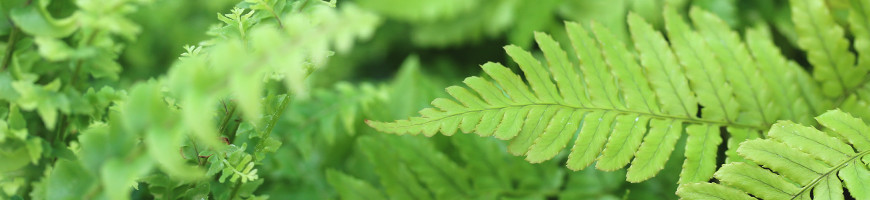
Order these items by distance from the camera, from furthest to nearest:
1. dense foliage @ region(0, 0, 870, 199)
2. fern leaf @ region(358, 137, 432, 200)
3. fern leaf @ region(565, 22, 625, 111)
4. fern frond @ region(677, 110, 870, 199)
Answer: fern leaf @ region(358, 137, 432, 200), fern leaf @ region(565, 22, 625, 111), fern frond @ region(677, 110, 870, 199), dense foliage @ region(0, 0, 870, 199)

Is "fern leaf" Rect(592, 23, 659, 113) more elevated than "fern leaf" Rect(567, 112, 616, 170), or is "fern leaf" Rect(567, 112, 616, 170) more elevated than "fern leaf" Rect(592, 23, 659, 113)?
"fern leaf" Rect(592, 23, 659, 113)

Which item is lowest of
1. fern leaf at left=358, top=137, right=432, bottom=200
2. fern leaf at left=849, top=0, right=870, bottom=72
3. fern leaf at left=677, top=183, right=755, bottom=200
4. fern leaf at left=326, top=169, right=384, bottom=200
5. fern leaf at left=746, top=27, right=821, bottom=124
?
fern leaf at left=326, top=169, right=384, bottom=200

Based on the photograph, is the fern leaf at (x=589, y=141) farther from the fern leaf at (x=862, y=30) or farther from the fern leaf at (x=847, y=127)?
the fern leaf at (x=862, y=30)

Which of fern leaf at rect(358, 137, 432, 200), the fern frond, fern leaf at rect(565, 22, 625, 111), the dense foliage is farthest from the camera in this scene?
fern leaf at rect(358, 137, 432, 200)

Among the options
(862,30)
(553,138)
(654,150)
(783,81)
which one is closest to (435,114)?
(553,138)

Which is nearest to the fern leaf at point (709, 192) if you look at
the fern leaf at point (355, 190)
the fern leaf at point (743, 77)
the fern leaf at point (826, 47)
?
the fern leaf at point (743, 77)

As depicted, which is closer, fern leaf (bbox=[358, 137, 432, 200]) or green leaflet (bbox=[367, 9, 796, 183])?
green leaflet (bbox=[367, 9, 796, 183])

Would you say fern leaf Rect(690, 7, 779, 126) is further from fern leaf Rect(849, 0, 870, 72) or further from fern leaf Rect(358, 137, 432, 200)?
fern leaf Rect(358, 137, 432, 200)

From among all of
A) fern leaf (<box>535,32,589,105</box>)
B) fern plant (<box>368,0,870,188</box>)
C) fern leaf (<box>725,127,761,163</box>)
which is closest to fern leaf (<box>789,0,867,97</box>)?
fern plant (<box>368,0,870,188</box>)
